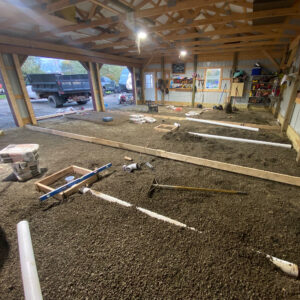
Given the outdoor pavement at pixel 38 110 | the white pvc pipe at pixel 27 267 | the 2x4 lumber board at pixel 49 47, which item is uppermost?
the 2x4 lumber board at pixel 49 47

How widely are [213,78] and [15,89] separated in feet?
31.8

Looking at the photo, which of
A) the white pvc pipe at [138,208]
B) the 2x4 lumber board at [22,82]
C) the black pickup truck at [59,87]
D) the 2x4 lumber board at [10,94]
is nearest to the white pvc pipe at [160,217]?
the white pvc pipe at [138,208]

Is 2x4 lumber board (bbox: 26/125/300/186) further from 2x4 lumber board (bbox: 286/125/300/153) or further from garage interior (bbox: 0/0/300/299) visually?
2x4 lumber board (bbox: 286/125/300/153)

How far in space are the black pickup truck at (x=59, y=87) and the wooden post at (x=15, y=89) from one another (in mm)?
4310

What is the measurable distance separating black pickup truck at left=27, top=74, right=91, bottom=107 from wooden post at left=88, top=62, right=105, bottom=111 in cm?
261

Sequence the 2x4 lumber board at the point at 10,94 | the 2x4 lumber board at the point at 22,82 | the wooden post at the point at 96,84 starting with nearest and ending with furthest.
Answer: the 2x4 lumber board at the point at 10,94 < the 2x4 lumber board at the point at 22,82 < the wooden post at the point at 96,84

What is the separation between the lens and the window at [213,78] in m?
9.55

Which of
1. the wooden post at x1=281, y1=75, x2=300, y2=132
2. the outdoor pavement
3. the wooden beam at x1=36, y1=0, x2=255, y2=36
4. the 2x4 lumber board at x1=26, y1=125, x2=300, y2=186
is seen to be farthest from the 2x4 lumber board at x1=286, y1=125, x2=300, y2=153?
the outdoor pavement

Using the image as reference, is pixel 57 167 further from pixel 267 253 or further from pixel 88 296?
pixel 267 253

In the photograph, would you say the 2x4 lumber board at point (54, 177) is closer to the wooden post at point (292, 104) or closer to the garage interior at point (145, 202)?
the garage interior at point (145, 202)

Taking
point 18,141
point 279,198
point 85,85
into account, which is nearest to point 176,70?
point 85,85

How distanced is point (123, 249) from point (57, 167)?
7.53ft

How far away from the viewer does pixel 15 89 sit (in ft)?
18.9

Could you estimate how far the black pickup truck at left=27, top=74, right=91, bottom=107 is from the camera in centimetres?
997
